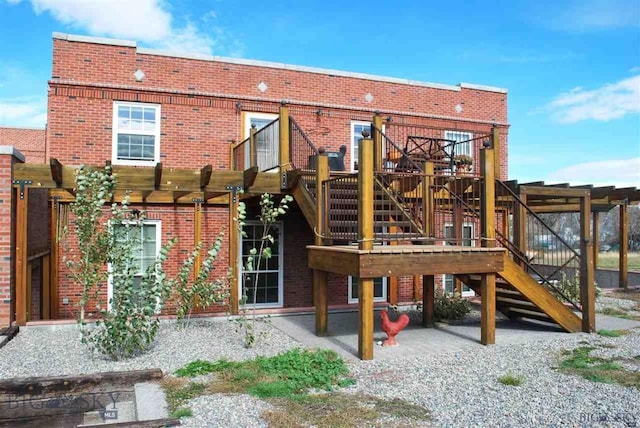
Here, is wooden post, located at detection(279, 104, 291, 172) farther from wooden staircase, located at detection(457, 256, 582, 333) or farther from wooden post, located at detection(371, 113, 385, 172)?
wooden staircase, located at detection(457, 256, 582, 333)

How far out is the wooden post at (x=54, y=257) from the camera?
10224mm

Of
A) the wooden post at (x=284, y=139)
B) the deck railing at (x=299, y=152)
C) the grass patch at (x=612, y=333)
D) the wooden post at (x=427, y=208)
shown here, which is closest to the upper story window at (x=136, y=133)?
the deck railing at (x=299, y=152)

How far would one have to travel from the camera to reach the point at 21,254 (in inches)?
337

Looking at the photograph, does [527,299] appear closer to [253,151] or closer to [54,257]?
[253,151]

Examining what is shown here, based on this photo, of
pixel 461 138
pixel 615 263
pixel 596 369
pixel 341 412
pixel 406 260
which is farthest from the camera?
pixel 615 263

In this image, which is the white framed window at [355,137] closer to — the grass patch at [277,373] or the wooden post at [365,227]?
the wooden post at [365,227]

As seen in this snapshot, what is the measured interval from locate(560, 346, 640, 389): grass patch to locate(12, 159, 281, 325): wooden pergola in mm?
5446

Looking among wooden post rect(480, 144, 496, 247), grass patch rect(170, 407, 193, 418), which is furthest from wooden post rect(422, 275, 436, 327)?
grass patch rect(170, 407, 193, 418)

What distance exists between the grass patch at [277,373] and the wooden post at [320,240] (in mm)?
1496

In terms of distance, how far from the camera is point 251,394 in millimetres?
5402

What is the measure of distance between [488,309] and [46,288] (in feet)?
27.3

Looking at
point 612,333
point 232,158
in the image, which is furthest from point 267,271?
point 612,333

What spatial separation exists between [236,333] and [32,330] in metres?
3.37

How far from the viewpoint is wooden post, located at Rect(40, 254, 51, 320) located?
33.3ft
